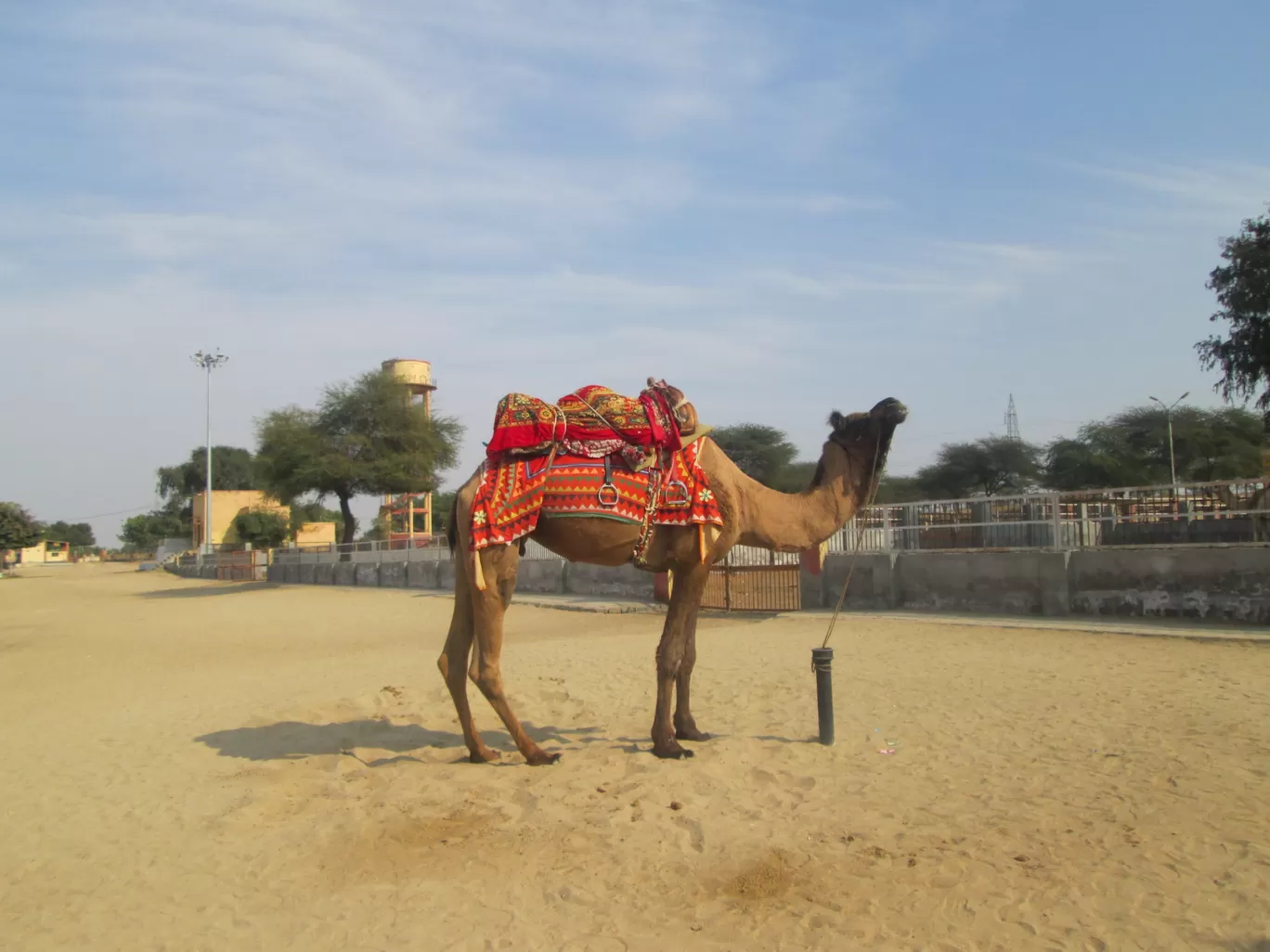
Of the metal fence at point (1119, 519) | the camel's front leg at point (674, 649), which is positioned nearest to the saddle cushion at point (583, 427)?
the camel's front leg at point (674, 649)

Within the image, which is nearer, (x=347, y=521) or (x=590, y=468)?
(x=590, y=468)

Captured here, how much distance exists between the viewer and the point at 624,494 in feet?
22.4

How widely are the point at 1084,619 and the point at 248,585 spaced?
38.0 meters

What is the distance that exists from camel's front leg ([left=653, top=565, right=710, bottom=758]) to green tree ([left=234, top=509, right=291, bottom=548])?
71400 millimetres

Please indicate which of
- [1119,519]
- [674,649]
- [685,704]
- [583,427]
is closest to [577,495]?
[583,427]

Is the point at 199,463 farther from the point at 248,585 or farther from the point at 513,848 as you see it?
the point at 513,848

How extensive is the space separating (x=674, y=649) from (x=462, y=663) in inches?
63.0

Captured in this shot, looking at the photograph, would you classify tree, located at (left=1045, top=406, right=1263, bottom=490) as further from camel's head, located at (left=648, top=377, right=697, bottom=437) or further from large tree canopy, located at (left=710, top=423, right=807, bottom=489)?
camel's head, located at (left=648, top=377, right=697, bottom=437)

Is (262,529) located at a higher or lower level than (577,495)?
higher

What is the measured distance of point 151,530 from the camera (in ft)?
366

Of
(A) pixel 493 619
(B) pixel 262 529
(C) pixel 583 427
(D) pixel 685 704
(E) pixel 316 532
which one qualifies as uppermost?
(B) pixel 262 529

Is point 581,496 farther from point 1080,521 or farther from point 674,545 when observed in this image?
point 1080,521

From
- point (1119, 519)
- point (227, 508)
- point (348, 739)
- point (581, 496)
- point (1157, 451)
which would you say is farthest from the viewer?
point (227, 508)

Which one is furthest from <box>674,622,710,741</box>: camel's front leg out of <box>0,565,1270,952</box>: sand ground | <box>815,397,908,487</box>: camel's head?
<box>815,397,908,487</box>: camel's head
